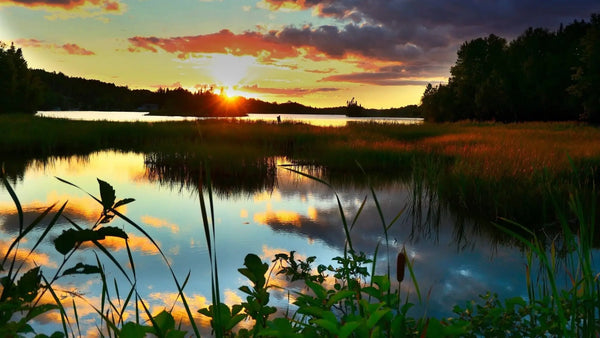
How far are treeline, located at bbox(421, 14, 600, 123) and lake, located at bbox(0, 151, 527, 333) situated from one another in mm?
41418

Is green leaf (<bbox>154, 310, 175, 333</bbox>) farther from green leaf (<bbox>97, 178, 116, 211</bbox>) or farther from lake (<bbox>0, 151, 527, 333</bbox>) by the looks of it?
lake (<bbox>0, 151, 527, 333</bbox>)

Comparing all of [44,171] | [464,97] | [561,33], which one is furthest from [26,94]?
[561,33]

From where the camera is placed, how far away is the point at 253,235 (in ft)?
24.4

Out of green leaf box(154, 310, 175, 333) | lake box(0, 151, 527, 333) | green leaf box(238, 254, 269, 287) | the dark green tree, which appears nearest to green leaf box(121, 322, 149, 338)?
green leaf box(154, 310, 175, 333)

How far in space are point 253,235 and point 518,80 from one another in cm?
5601

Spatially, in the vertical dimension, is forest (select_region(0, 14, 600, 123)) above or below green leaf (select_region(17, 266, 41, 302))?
above

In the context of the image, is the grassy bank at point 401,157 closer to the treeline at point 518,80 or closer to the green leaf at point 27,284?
the green leaf at point 27,284

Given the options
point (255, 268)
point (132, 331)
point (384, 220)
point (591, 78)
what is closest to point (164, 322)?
point (132, 331)

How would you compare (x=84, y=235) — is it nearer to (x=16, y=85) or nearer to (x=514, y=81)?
(x=514, y=81)

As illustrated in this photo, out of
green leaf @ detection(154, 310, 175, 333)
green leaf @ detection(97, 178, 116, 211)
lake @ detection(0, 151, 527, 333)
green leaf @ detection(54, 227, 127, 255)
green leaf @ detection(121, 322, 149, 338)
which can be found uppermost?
green leaf @ detection(97, 178, 116, 211)

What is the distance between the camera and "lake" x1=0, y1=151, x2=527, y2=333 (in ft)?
16.1

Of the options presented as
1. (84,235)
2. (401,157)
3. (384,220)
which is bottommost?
(384,220)

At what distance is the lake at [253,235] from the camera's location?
16.1 ft

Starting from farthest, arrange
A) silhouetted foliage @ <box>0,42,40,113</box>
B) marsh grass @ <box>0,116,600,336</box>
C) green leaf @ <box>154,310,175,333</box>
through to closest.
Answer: silhouetted foliage @ <box>0,42,40,113</box> → marsh grass @ <box>0,116,600,336</box> → green leaf @ <box>154,310,175,333</box>
